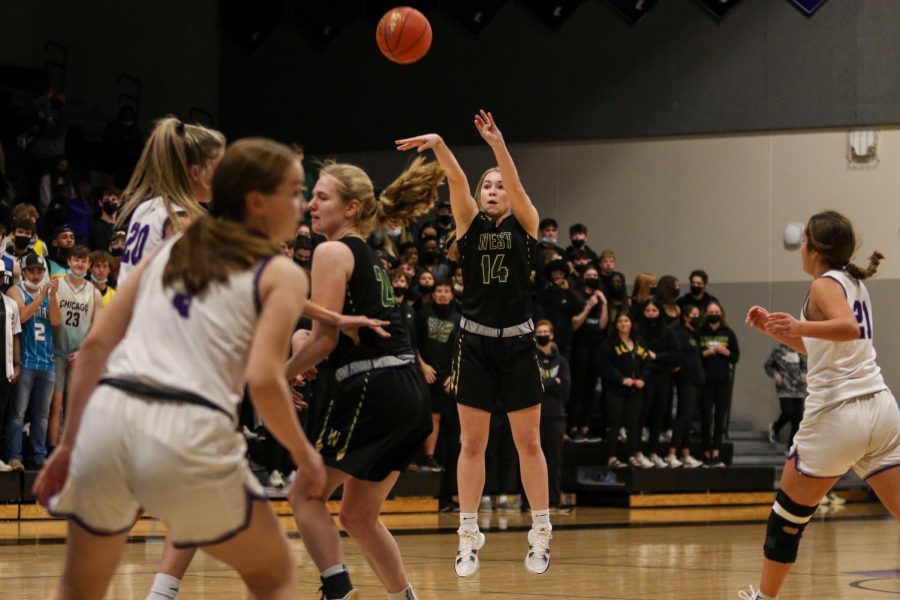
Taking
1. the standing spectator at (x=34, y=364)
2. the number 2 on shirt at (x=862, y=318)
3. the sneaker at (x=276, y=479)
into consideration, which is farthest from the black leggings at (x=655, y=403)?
the number 2 on shirt at (x=862, y=318)

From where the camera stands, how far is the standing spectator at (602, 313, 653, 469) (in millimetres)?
14250

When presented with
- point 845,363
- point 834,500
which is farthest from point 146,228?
point 834,500

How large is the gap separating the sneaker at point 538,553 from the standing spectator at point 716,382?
28.1 ft

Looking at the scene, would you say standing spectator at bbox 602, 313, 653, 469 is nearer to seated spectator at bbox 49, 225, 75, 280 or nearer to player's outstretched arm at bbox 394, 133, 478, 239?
seated spectator at bbox 49, 225, 75, 280

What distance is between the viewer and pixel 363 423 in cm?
495

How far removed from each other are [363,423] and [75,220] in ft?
34.2

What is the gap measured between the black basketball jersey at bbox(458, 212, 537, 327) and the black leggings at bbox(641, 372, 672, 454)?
25.7 feet

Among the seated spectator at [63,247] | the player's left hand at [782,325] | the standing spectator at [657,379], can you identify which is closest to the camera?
the player's left hand at [782,325]

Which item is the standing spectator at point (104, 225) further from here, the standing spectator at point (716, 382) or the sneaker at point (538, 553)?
the sneaker at point (538, 553)

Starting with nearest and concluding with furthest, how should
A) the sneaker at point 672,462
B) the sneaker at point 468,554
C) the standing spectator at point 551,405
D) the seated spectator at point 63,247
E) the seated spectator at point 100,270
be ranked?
the sneaker at point 468,554, the seated spectator at point 100,270, the seated spectator at point 63,247, the standing spectator at point 551,405, the sneaker at point 672,462

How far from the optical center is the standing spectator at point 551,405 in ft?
43.9

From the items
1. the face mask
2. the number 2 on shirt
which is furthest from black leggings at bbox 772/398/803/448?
the number 2 on shirt

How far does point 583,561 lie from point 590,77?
494 inches

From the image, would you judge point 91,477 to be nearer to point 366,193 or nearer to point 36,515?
point 366,193
